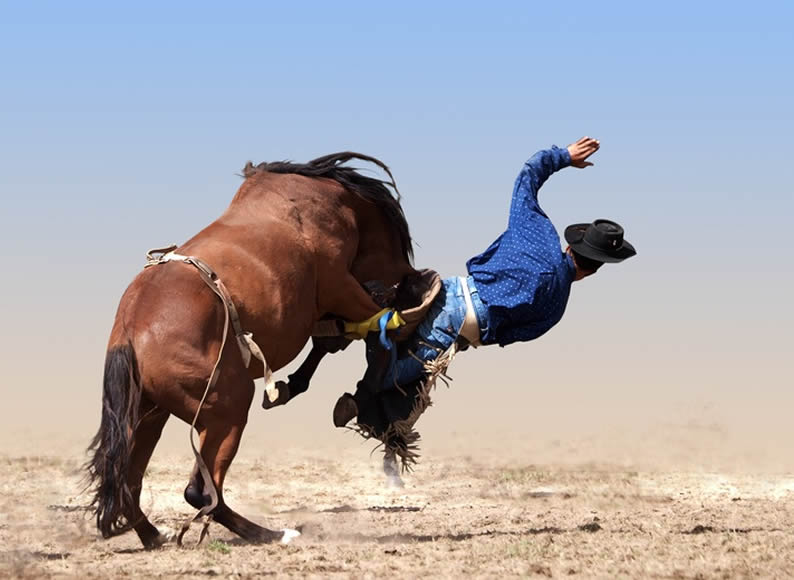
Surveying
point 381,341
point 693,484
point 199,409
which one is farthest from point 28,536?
point 693,484

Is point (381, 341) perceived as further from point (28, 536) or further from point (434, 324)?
point (28, 536)

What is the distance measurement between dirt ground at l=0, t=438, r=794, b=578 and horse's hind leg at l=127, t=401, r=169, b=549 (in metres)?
0.11

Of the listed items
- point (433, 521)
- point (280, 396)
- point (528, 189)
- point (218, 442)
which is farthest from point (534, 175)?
point (218, 442)

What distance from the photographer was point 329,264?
23.3 feet

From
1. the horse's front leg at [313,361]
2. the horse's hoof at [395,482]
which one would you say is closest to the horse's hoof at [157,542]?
the horse's front leg at [313,361]

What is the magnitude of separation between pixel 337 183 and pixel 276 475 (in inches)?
132

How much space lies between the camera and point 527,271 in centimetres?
728

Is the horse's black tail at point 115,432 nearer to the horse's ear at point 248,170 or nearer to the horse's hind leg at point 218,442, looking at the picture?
the horse's hind leg at point 218,442

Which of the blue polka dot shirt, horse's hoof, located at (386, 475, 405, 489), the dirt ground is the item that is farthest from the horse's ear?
horse's hoof, located at (386, 475, 405, 489)

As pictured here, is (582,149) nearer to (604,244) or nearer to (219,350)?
(604,244)

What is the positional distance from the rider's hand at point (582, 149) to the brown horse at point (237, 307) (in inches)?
42.8

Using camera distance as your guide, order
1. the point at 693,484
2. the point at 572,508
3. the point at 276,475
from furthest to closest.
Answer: the point at 276,475
the point at 693,484
the point at 572,508

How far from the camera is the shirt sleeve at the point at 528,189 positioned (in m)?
7.43

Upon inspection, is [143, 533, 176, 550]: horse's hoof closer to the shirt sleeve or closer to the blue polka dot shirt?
the blue polka dot shirt
